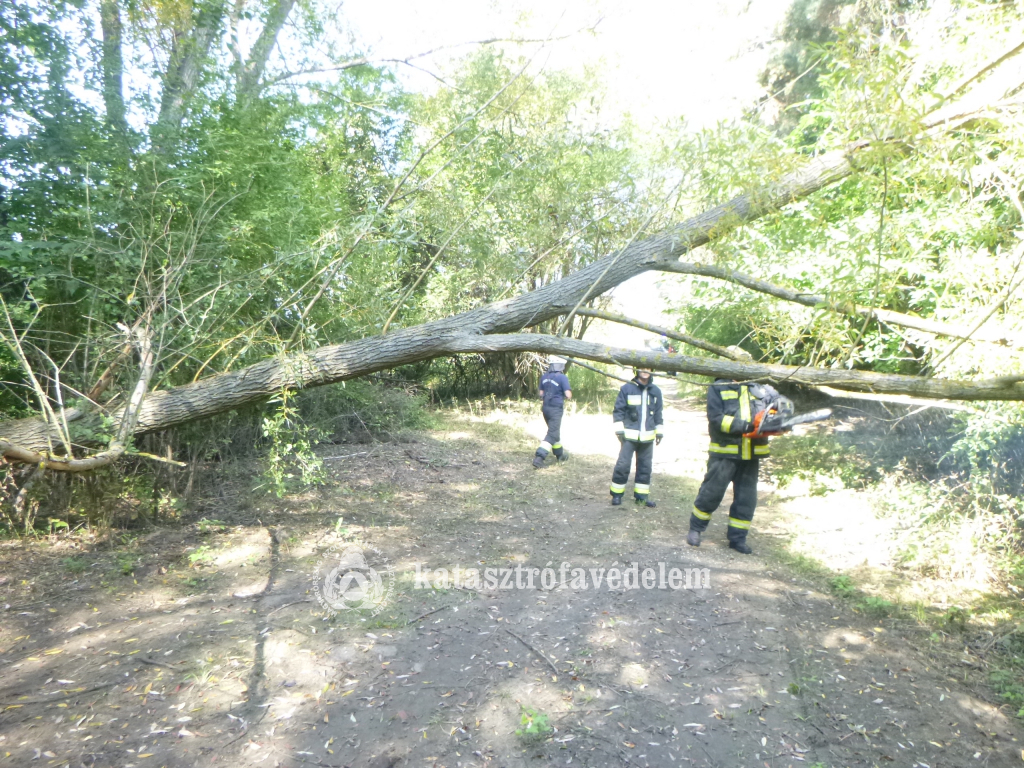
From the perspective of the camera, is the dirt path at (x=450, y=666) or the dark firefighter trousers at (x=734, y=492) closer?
the dirt path at (x=450, y=666)

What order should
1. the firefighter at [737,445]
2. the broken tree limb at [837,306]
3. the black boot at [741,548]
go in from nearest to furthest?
the broken tree limb at [837,306], the firefighter at [737,445], the black boot at [741,548]

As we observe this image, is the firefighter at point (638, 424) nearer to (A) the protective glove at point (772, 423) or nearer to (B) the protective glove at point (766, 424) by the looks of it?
(B) the protective glove at point (766, 424)

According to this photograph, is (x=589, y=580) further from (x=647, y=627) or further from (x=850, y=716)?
(x=850, y=716)

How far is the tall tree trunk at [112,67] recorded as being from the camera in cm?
544

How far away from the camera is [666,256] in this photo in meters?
5.88

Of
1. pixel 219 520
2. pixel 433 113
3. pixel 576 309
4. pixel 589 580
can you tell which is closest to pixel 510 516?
pixel 589 580

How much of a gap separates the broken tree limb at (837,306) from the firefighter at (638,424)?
5.20 ft

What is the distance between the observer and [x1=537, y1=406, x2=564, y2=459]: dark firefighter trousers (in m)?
9.06

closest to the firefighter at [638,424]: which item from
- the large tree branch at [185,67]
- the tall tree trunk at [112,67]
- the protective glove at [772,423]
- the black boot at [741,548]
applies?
the black boot at [741,548]

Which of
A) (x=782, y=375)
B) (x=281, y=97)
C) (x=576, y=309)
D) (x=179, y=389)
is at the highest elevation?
(x=281, y=97)

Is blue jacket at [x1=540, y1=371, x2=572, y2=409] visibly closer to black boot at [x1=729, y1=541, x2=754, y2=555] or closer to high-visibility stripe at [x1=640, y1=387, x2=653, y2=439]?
high-visibility stripe at [x1=640, y1=387, x2=653, y2=439]

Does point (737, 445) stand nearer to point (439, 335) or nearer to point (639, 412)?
point (639, 412)

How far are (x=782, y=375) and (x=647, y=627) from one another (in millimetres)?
1994

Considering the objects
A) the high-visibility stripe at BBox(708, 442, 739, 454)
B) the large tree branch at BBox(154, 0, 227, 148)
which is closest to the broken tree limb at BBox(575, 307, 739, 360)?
the high-visibility stripe at BBox(708, 442, 739, 454)
